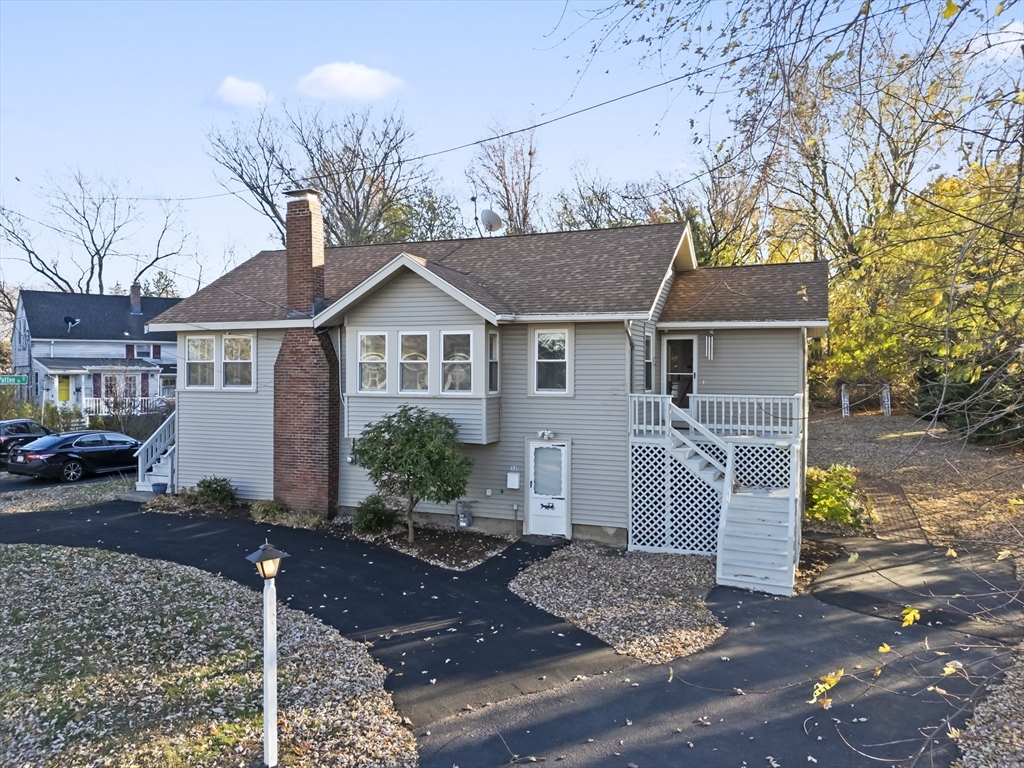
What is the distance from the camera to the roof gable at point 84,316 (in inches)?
1454

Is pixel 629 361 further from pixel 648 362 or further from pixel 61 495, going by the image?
pixel 61 495

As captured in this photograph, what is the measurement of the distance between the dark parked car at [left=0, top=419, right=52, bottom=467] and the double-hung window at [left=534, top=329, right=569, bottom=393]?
58.2ft

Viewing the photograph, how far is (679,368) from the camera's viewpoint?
15.3 m

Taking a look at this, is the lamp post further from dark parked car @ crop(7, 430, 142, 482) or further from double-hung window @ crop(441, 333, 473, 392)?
dark parked car @ crop(7, 430, 142, 482)

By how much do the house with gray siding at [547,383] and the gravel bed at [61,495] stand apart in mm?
2447

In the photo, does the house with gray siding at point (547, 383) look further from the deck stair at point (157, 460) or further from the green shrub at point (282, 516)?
the deck stair at point (157, 460)

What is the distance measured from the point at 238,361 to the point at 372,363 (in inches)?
150

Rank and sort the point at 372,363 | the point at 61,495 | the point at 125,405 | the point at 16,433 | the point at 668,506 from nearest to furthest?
the point at 668,506 < the point at 372,363 < the point at 61,495 < the point at 16,433 < the point at 125,405

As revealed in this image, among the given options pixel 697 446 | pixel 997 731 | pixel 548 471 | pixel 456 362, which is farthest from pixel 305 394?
pixel 997 731

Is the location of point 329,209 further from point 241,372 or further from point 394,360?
point 394,360

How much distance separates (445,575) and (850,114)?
27.9 feet

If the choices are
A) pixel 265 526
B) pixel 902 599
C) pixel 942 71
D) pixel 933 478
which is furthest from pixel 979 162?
pixel 933 478

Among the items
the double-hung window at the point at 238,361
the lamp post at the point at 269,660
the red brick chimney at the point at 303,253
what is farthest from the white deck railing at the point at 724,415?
the double-hung window at the point at 238,361

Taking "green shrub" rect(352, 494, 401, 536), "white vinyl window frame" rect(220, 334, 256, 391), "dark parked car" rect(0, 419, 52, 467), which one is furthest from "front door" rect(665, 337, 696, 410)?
"dark parked car" rect(0, 419, 52, 467)
